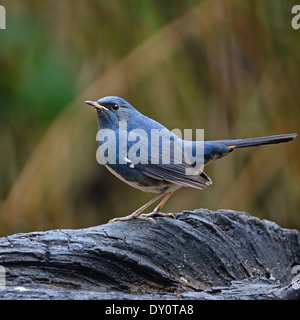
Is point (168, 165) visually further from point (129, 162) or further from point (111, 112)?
point (111, 112)

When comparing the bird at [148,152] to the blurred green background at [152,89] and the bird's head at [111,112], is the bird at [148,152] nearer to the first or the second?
the bird's head at [111,112]

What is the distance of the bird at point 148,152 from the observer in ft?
13.4

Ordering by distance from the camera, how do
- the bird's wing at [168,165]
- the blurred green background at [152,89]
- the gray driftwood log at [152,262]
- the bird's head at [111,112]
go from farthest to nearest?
the blurred green background at [152,89]
the bird's head at [111,112]
the bird's wing at [168,165]
the gray driftwood log at [152,262]

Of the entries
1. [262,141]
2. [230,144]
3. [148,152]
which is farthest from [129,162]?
[262,141]

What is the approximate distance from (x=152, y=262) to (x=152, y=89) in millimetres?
3022

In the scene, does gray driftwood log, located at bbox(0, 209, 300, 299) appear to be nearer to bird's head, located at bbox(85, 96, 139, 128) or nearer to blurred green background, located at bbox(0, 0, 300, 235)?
bird's head, located at bbox(85, 96, 139, 128)

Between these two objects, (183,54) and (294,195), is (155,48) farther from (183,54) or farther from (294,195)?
(294,195)

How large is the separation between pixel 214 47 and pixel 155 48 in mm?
558

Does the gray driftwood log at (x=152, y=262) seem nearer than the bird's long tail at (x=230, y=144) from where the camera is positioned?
Yes

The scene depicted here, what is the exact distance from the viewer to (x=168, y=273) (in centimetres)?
344

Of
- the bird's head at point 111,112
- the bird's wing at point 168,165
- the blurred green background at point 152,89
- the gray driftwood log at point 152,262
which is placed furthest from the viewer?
the blurred green background at point 152,89

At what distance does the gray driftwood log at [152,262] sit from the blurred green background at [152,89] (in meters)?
2.21

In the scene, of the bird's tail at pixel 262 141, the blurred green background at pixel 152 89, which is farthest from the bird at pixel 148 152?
the blurred green background at pixel 152 89

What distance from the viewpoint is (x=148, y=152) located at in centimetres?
417
